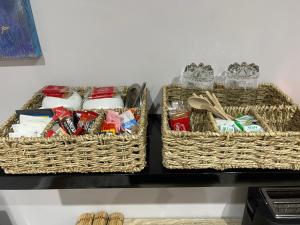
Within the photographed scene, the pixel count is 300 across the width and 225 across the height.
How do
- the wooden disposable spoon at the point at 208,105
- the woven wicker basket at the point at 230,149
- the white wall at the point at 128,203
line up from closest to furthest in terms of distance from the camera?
the woven wicker basket at the point at 230,149 < the wooden disposable spoon at the point at 208,105 < the white wall at the point at 128,203

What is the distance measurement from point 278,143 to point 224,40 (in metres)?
0.37

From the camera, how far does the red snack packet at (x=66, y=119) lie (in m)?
0.69

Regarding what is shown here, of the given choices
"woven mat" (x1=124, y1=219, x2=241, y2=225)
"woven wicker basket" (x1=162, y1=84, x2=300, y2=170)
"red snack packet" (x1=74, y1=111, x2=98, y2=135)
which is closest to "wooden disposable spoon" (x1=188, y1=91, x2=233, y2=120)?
"woven wicker basket" (x1=162, y1=84, x2=300, y2=170)

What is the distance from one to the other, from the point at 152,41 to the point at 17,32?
0.41 metres

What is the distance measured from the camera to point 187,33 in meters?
0.84

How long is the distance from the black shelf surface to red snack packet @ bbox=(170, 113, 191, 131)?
0.12 m

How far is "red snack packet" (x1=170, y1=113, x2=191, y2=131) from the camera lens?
29.0 inches

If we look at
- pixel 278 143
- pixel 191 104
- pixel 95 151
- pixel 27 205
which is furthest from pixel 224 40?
pixel 27 205

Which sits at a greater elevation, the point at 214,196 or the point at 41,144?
the point at 41,144

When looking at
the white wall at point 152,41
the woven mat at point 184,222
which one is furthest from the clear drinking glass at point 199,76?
the woven mat at point 184,222

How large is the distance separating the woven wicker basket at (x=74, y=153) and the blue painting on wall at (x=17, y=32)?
0.27m

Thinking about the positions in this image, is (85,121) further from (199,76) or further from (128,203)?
(128,203)

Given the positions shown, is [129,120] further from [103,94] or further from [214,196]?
[214,196]

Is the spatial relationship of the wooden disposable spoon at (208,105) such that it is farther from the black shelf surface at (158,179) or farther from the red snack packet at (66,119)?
the red snack packet at (66,119)
